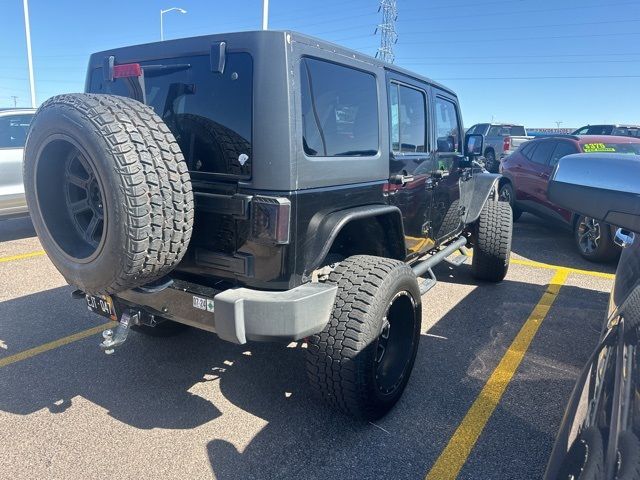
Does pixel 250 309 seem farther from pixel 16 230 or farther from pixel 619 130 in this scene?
pixel 619 130

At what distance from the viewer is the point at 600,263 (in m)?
6.34

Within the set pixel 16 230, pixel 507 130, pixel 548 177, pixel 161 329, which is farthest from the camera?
pixel 507 130

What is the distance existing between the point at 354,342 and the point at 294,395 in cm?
79

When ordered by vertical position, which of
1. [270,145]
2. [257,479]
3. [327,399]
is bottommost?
[257,479]

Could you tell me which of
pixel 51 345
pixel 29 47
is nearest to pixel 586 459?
pixel 51 345

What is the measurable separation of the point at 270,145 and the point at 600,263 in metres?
5.75

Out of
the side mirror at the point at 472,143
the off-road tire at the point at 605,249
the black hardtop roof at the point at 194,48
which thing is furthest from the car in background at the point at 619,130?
the black hardtop roof at the point at 194,48

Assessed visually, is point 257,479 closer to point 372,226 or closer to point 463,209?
point 372,226

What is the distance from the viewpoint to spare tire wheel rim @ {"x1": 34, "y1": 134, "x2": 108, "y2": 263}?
2328 millimetres

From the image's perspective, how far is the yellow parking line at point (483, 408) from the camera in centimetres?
241

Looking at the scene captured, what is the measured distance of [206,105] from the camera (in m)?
2.50

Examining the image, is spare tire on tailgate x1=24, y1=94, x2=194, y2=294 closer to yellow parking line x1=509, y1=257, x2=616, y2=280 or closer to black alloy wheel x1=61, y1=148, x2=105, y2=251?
black alloy wheel x1=61, y1=148, x2=105, y2=251

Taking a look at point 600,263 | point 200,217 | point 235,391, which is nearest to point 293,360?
point 235,391

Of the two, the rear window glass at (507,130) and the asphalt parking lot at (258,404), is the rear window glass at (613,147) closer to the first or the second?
the asphalt parking lot at (258,404)
